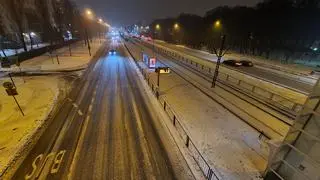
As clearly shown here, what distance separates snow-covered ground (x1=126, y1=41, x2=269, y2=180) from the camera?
9.36m

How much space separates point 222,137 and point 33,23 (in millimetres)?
80584

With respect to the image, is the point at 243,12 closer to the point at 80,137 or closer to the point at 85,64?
the point at 85,64

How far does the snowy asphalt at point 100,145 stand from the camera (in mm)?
8852

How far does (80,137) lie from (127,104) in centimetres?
573

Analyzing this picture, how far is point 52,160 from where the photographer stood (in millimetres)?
9516

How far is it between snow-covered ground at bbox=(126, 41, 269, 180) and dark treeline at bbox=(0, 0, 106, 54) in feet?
149

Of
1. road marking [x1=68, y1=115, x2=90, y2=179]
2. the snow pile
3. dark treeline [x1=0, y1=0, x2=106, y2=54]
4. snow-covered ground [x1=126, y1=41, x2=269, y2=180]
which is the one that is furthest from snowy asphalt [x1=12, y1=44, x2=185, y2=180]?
dark treeline [x1=0, y1=0, x2=106, y2=54]

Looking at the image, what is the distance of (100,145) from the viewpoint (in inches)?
422

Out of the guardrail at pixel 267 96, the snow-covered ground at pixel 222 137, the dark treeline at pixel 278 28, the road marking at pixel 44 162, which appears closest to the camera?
the road marking at pixel 44 162

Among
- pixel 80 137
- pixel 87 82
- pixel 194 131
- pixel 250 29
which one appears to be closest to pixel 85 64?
pixel 87 82

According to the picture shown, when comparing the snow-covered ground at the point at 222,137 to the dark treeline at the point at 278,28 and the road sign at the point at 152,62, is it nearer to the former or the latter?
the road sign at the point at 152,62

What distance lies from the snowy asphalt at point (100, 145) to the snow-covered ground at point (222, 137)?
2511mm

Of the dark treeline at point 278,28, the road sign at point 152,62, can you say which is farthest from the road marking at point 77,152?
the dark treeline at point 278,28

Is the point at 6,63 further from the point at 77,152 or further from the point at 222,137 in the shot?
the point at 222,137
